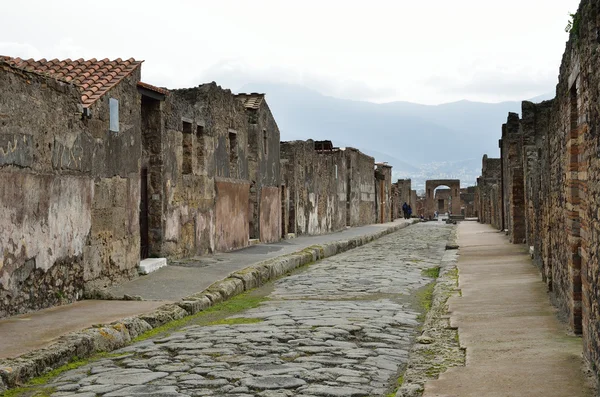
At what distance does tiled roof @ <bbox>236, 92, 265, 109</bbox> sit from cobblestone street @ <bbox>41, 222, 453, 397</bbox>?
31.2 ft

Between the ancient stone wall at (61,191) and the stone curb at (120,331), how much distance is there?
52.9 inches

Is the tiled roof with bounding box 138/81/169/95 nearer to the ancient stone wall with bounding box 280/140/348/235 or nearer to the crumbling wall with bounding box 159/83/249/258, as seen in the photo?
the crumbling wall with bounding box 159/83/249/258

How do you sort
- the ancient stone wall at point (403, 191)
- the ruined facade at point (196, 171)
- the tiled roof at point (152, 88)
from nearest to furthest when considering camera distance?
the tiled roof at point (152, 88) < the ruined facade at point (196, 171) < the ancient stone wall at point (403, 191)

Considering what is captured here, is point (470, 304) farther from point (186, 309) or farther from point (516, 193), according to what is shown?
point (516, 193)

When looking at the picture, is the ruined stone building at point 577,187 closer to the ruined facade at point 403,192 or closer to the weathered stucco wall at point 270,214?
the weathered stucco wall at point 270,214

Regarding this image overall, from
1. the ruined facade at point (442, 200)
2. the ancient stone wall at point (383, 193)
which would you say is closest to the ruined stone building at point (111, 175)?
the ancient stone wall at point (383, 193)

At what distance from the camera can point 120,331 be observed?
6.82 metres

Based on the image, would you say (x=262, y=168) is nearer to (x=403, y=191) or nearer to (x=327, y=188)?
(x=327, y=188)

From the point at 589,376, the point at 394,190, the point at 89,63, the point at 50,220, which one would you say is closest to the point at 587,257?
the point at 589,376

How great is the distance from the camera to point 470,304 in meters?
8.09

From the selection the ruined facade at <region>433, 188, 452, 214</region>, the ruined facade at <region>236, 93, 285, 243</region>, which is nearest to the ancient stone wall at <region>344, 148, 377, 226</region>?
the ruined facade at <region>236, 93, 285, 243</region>

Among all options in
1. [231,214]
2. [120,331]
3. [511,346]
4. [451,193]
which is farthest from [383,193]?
[511,346]

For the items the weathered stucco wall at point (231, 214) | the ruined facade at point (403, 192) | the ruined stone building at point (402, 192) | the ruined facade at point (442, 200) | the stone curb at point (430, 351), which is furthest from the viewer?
the ruined facade at point (442, 200)

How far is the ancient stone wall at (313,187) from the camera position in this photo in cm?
2362
